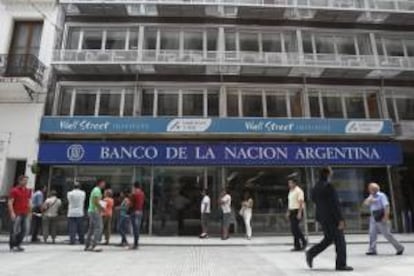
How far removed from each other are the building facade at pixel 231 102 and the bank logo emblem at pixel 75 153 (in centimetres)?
4

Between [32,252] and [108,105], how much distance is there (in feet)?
30.8

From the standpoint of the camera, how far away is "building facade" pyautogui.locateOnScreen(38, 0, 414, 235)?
17.3 m

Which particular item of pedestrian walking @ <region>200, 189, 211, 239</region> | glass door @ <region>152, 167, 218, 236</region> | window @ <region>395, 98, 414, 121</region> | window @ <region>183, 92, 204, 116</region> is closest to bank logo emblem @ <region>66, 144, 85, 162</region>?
glass door @ <region>152, 167, 218, 236</region>

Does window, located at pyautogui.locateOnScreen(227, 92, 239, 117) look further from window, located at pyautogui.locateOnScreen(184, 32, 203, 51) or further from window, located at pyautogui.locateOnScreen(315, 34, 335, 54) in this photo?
window, located at pyautogui.locateOnScreen(315, 34, 335, 54)

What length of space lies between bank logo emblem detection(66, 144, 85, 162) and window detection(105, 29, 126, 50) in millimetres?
5335

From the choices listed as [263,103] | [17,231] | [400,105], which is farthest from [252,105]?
[17,231]

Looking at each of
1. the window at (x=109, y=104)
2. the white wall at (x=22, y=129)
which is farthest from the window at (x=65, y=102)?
the window at (x=109, y=104)

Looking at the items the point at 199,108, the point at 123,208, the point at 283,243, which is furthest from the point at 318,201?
the point at 199,108

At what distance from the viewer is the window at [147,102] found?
1877 cm

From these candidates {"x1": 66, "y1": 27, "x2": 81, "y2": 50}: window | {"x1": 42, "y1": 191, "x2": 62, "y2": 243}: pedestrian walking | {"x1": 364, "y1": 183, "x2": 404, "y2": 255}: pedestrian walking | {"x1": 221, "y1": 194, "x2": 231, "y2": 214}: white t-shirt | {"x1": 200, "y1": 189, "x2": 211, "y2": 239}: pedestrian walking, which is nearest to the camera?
{"x1": 364, "y1": 183, "x2": 404, "y2": 255}: pedestrian walking

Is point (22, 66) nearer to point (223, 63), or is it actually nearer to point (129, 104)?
point (129, 104)

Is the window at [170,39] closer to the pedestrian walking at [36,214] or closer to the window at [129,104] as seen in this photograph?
the window at [129,104]

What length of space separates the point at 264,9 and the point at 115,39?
7.47m

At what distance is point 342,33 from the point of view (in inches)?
812
